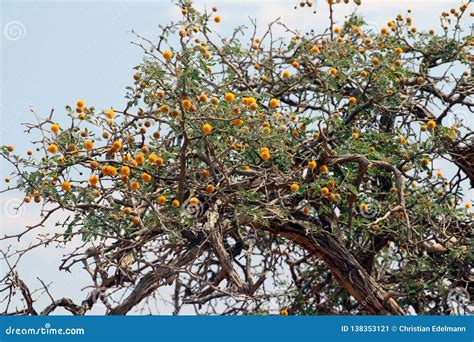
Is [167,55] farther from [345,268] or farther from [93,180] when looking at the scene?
[345,268]

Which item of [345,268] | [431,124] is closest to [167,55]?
[345,268]

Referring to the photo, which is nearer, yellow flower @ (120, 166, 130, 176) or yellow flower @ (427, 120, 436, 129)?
yellow flower @ (120, 166, 130, 176)

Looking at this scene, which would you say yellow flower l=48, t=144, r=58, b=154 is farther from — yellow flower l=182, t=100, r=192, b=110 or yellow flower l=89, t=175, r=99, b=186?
yellow flower l=182, t=100, r=192, b=110

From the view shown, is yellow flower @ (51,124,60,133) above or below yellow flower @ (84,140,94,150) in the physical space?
above

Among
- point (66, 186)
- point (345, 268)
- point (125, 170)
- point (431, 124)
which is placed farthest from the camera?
point (431, 124)

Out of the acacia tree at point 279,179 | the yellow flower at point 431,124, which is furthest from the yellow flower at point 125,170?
the yellow flower at point 431,124

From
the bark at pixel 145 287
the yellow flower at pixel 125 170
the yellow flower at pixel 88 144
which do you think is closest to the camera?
the yellow flower at pixel 125 170

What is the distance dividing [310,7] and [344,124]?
3.46 feet

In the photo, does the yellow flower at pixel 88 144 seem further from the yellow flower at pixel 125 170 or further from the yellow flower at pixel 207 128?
the yellow flower at pixel 207 128

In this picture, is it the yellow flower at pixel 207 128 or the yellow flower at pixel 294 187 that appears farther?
the yellow flower at pixel 294 187

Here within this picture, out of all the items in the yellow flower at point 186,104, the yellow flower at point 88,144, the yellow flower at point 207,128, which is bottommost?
the yellow flower at point 207,128

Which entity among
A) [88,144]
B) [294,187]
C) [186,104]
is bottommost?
[294,187]

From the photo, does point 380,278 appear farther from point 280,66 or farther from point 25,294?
point 25,294

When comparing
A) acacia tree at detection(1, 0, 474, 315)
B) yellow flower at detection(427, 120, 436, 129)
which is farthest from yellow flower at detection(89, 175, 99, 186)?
yellow flower at detection(427, 120, 436, 129)
